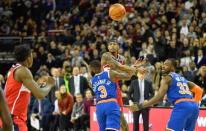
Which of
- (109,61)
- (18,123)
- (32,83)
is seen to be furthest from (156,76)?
(32,83)

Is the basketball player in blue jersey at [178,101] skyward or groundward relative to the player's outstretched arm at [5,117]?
groundward

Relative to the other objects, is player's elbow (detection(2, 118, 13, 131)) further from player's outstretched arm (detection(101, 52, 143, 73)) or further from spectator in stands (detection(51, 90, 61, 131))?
spectator in stands (detection(51, 90, 61, 131))

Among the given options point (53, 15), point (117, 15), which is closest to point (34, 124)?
point (117, 15)

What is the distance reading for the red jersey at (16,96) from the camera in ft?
25.7

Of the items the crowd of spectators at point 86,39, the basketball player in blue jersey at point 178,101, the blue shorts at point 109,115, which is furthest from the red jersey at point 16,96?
the crowd of spectators at point 86,39

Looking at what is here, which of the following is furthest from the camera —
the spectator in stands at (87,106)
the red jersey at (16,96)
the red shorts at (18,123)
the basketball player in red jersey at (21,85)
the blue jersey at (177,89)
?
the spectator in stands at (87,106)

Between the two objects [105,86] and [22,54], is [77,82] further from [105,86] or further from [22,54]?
[22,54]

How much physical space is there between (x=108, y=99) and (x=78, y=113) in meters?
5.67

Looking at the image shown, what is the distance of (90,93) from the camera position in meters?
15.6

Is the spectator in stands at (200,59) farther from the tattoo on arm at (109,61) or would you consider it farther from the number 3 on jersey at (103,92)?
the number 3 on jersey at (103,92)

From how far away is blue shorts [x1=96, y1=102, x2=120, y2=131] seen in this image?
9828 mm

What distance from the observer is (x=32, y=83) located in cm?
724

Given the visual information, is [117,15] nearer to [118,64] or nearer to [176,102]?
[118,64]

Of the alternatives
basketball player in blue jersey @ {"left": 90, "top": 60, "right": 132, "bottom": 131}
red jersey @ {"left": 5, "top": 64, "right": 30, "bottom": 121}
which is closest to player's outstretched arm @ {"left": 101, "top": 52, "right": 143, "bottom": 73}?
basketball player in blue jersey @ {"left": 90, "top": 60, "right": 132, "bottom": 131}
